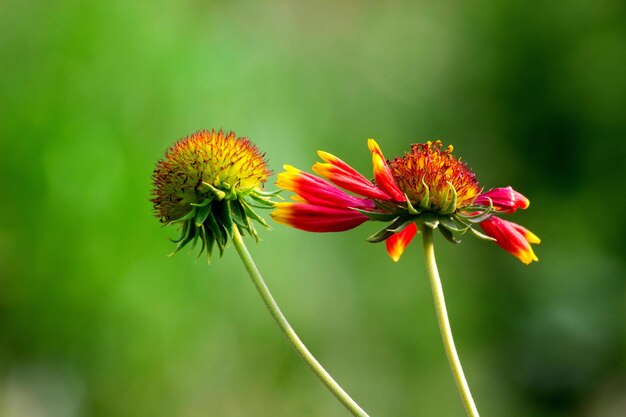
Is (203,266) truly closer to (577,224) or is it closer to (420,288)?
(420,288)

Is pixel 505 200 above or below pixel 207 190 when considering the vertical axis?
above

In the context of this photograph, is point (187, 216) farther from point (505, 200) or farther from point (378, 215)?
point (505, 200)

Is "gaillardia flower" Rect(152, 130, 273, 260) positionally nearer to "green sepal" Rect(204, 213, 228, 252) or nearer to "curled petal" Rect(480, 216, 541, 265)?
"green sepal" Rect(204, 213, 228, 252)

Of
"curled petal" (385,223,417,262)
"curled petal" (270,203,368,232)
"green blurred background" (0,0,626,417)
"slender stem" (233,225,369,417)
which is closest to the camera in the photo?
"slender stem" (233,225,369,417)

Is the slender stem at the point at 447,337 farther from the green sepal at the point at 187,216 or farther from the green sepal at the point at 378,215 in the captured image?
the green sepal at the point at 187,216

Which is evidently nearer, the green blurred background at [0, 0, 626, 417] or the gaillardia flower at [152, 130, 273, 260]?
the gaillardia flower at [152, 130, 273, 260]

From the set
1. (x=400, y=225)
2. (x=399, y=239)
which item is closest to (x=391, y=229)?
(x=400, y=225)

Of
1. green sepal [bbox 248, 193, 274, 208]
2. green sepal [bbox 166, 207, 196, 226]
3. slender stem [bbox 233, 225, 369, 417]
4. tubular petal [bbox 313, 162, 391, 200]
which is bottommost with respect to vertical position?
slender stem [bbox 233, 225, 369, 417]

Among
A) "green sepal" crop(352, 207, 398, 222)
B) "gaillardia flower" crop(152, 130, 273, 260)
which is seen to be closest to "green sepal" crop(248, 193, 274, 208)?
"gaillardia flower" crop(152, 130, 273, 260)
